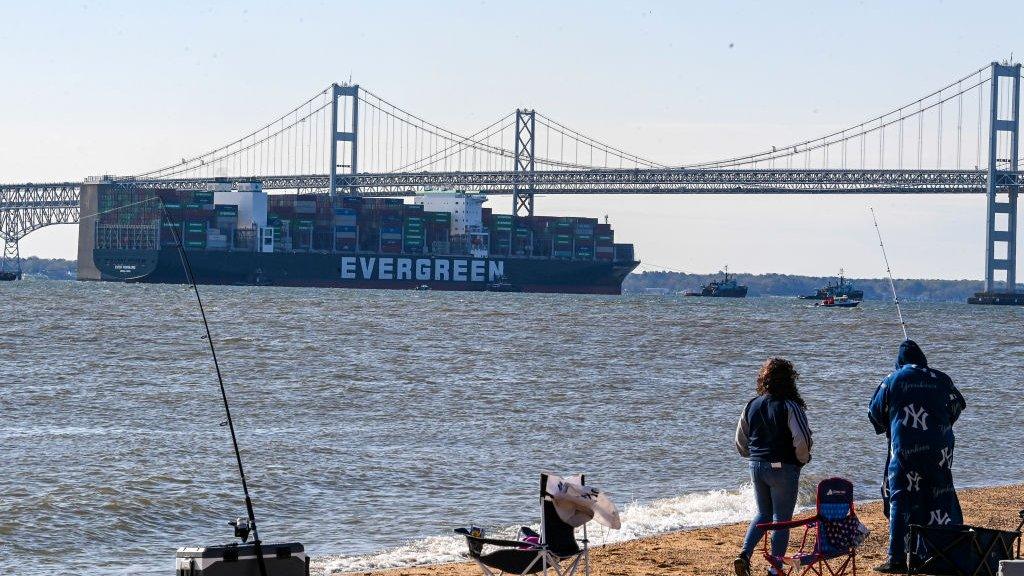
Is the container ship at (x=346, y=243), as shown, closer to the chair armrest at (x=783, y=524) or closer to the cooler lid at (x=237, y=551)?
the chair armrest at (x=783, y=524)

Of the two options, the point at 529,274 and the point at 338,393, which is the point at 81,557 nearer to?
the point at 338,393

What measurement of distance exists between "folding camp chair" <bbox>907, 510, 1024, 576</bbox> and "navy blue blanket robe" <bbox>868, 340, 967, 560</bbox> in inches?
8.7

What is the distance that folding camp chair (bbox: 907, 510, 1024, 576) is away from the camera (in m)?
6.05

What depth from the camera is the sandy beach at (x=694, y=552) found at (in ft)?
23.4

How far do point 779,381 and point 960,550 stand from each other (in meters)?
1.00

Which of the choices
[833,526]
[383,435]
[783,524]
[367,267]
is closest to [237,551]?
[783,524]

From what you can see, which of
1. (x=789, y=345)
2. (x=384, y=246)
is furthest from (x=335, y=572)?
(x=384, y=246)

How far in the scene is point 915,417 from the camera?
20.5 feet

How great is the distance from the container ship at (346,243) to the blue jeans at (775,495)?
291ft

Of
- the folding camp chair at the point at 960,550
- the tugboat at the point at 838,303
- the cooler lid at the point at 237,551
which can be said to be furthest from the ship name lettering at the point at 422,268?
the cooler lid at the point at 237,551

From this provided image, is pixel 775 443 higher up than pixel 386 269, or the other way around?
pixel 775 443

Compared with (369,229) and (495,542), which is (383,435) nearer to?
(495,542)

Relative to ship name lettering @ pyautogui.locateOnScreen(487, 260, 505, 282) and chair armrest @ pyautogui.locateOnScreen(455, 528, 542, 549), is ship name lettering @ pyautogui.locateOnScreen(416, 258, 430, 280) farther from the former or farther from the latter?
chair armrest @ pyautogui.locateOnScreen(455, 528, 542, 549)

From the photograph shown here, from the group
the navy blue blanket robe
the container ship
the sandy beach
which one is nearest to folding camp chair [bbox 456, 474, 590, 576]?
the sandy beach
